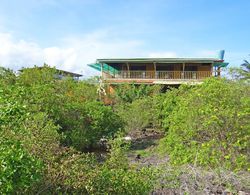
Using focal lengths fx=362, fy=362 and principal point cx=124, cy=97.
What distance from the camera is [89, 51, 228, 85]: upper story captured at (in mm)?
31042

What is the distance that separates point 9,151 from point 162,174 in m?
4.24

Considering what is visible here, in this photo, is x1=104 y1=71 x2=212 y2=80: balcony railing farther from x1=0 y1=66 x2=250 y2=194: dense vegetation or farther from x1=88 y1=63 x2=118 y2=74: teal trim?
x1=0 y1=66 x2=250 y2=194: dense vegetation

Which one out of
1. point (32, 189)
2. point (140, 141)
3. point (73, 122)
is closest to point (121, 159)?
point (32, 189)

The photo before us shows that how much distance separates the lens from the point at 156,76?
1245 inches

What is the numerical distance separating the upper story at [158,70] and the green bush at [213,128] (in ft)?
63.7

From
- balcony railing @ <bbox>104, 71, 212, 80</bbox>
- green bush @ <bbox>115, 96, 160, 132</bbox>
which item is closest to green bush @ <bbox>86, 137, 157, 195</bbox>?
green bush @ <bbox>115, 96, 160, 132</bbox>

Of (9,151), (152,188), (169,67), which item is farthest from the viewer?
(169,67)

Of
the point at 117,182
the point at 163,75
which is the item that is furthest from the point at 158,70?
the point at 117,182

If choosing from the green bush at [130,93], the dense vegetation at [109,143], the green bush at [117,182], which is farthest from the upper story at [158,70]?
the green bush at [117,182]

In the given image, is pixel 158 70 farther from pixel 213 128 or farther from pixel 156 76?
pixel 213 128

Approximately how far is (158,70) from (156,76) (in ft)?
7.92

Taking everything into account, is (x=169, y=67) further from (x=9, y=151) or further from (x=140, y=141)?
(x=9, y=151)

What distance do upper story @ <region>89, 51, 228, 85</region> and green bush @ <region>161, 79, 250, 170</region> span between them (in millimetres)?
19427

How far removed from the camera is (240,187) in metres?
7.09
